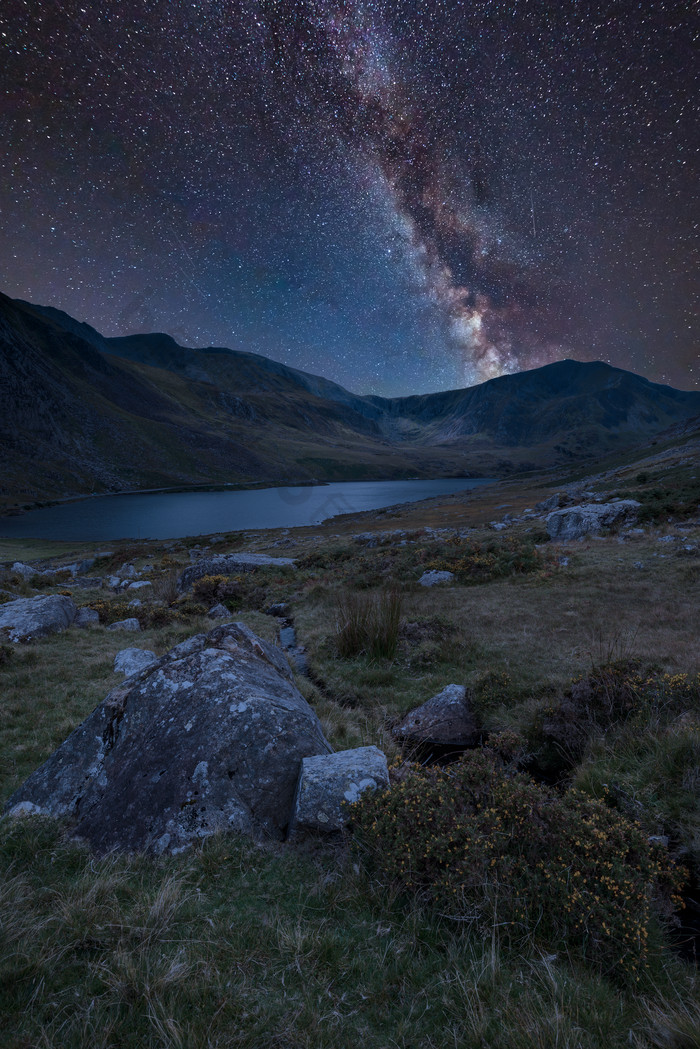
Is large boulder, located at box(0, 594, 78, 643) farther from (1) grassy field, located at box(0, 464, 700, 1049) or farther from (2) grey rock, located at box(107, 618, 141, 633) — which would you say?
(1) grassy field, located at box(0, 464, 700, 1049)

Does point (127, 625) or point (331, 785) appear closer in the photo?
point (331, 785)

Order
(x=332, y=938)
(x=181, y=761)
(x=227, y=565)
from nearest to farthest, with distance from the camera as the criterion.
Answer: (x=332, y=938) → (x=181, y=761) → (x=227, y=565)

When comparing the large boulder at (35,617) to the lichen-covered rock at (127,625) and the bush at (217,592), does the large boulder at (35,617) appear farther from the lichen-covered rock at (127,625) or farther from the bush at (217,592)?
the bush at (217,592)

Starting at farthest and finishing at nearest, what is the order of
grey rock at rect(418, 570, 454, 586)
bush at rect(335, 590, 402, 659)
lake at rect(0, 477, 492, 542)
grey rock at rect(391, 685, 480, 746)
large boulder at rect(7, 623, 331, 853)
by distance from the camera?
1. lake at rect(0, 477, 492, 542)
2. grey rock at rect(418, 570, 454, 586)
3. bush at rect(335, 590, 402, 659)
4. grey rock at rect(391, 685, 480, 746)
5. large boulder at rect(7, 623, 331, 853)

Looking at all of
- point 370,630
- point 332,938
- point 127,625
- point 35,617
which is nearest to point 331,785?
point 332,938

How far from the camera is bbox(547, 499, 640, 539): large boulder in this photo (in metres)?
27.3

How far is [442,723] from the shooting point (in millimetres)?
7723

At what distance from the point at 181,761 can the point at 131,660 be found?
685 cm

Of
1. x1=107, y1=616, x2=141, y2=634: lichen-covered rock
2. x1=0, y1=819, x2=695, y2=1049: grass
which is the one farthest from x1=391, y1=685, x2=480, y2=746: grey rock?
x1=107, y1=616, x2=141, y2=634: lichen-covered rock

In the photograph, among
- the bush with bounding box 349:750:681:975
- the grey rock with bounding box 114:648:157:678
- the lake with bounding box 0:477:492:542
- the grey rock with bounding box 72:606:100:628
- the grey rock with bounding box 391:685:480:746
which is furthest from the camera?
the lake with bounding box 0:477:492:542

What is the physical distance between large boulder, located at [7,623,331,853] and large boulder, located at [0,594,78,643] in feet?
31.8

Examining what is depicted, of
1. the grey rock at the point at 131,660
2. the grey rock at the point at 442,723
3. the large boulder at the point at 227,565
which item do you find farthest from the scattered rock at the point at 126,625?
the grey rock at the point at 442,723

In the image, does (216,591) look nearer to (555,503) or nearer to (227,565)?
(227,565)

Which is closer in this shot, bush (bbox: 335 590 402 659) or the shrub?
bush (bbox: 335 590 402 659)
